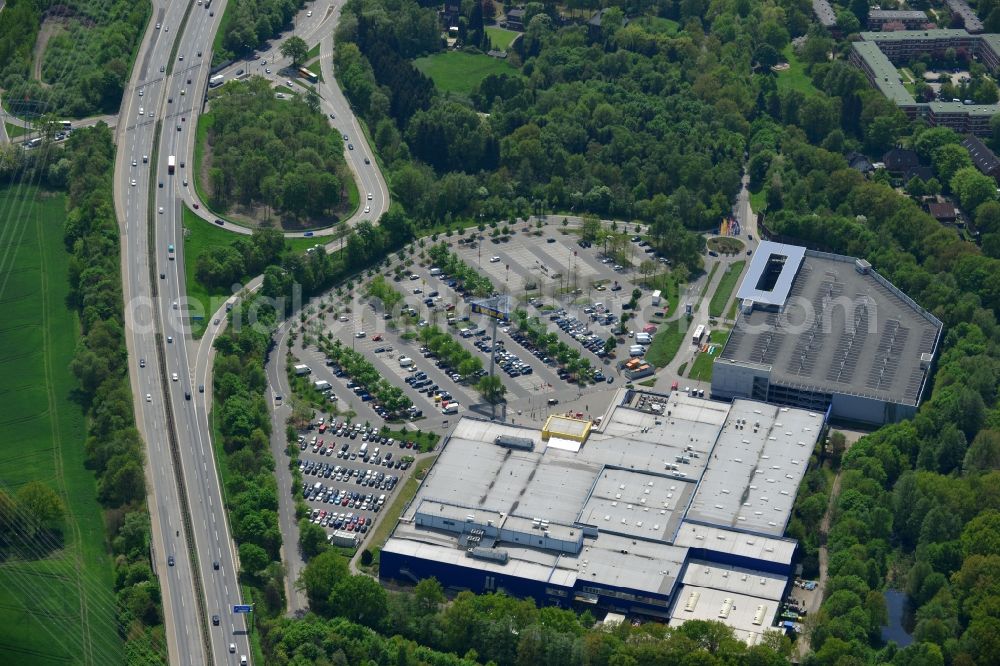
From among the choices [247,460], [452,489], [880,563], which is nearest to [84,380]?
[247,460]

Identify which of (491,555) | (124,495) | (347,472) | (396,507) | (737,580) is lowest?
(737,580)

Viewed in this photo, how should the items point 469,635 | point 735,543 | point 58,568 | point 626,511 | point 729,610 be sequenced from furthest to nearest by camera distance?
point 626,511 → point 735,543 → point 58,568 → point 729,610 → point 469,635

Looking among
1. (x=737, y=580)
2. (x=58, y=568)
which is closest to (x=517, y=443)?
(x=737, y=580)

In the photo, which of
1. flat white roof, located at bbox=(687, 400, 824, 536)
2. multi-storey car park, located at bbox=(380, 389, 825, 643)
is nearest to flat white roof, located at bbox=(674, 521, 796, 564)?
multi-storey car park, located at bbox=(380, 389, 825, 643)

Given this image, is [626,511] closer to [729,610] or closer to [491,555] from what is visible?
[491,555]

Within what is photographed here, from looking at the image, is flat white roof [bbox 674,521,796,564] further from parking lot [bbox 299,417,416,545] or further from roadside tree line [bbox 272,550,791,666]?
parking lot [bbox 299,417,416,545]

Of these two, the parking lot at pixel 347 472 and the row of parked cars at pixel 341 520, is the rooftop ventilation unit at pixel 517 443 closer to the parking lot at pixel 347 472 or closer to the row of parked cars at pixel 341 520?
the parking lot at pixel 347 472

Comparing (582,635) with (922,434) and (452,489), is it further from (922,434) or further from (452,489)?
(922,434)
